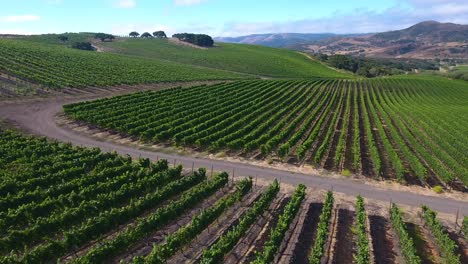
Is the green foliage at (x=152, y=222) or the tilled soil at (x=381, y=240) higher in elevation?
the green foliage at (x=152, y=222)

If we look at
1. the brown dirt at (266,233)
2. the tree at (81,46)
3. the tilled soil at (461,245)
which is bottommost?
the tilled soil at (461,245)

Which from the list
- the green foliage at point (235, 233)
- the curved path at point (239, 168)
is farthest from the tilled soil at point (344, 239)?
the green foliage at point (235, 233)

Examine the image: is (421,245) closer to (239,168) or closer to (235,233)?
(235,233)

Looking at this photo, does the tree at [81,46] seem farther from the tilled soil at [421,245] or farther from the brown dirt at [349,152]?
the tilled soil at [421,245]

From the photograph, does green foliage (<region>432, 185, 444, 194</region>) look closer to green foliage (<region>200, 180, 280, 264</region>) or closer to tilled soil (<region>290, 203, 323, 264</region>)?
tilled soil (<region>290, 203, 323, 264</region>)

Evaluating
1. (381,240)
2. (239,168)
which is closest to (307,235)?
(381,240)

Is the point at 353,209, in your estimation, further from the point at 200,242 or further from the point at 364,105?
the point at 364,105
